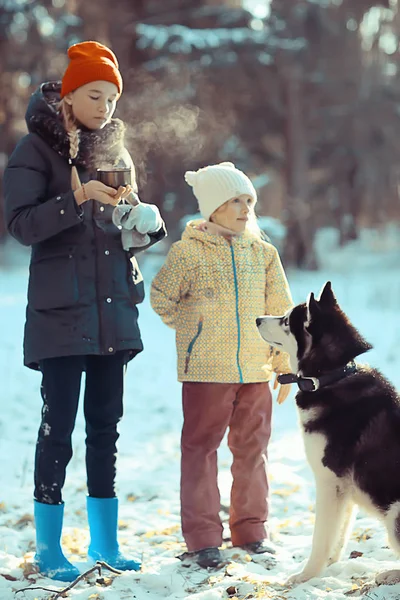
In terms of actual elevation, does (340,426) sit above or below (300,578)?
above

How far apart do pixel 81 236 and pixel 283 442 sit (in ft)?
12.7

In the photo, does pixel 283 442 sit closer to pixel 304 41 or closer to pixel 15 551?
pixel 15 551

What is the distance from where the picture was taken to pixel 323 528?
363 cm

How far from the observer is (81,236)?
3760 millimetres

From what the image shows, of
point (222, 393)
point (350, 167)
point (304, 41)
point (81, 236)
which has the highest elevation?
point (304, 41)

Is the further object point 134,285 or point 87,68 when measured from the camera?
Answer: point 134,285

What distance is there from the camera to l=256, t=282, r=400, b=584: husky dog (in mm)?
3438

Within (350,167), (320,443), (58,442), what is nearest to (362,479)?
(320,443)

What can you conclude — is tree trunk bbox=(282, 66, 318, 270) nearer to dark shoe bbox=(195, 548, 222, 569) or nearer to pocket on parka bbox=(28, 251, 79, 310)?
dark shoe bbox=(195, 548, 222, 569)

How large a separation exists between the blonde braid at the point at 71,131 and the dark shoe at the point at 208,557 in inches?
75.9

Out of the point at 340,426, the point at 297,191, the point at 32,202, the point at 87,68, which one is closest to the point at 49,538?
the point at 340,426

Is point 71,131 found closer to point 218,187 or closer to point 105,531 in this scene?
point 218,187

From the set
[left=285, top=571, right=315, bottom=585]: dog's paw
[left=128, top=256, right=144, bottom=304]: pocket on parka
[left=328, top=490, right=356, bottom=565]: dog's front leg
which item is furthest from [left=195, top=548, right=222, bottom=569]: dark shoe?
[left=128, top=256, right=144, bottom=304]: pocket on parka

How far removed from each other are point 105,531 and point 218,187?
71.9 inches
